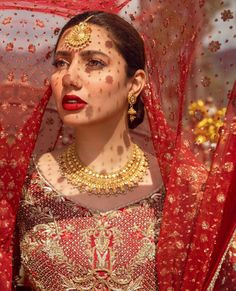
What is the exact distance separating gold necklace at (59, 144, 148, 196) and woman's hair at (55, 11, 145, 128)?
0.29m

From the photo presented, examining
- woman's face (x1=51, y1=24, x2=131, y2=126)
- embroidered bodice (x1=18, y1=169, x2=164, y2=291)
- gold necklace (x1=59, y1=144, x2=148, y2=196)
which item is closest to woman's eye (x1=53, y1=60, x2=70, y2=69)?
woman's face (x1=51, y1=24, x2=131, y2=126)

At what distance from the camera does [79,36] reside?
6.48 ft

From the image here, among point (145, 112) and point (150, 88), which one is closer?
point (150, 88)

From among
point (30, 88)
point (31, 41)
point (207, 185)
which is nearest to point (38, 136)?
point (30, 88)

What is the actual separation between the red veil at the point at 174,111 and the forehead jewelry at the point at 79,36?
18cm

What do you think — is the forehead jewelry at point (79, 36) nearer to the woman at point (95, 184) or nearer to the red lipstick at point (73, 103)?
the woman at point (95, 184)

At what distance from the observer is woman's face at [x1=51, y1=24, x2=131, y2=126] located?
1.92 m

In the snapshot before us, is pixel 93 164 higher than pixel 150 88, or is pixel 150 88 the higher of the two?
pixel 150 88

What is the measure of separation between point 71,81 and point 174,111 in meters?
0.31

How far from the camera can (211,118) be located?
1.92 metres

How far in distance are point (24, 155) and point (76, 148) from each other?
173mm

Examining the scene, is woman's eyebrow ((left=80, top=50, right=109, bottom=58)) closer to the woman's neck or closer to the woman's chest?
the woman's neck

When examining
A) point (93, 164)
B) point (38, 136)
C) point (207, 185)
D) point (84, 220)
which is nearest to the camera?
point (207, 185)

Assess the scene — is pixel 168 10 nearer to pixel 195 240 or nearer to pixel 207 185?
pixel 207 185
